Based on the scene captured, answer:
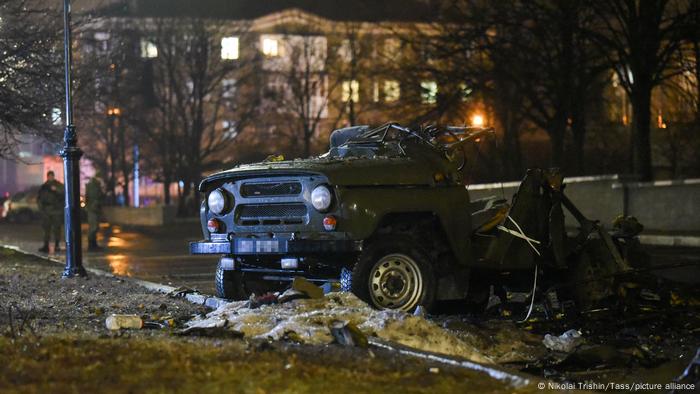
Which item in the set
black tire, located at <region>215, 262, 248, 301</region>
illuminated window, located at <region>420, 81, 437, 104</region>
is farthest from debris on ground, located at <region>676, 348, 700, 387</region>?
illuminated window, located at <region>420, 81, 437, 104</region>

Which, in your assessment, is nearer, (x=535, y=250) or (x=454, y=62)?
(x=535, y=250)

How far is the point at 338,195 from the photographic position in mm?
9055

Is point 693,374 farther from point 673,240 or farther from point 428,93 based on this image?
point 428,93

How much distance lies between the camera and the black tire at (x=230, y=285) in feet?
34.6

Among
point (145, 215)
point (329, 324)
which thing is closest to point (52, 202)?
point (329, 324)

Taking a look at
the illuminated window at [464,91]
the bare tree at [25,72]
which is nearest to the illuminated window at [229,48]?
the illuminated window at [464,91]

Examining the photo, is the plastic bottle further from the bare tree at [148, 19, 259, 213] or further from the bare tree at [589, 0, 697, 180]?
the bare tree at [148, 19, 259, 213]

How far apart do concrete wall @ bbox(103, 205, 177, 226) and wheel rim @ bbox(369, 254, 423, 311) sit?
1369 inches

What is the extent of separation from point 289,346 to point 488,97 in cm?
2794

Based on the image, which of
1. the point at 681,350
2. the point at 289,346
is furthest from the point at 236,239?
the point at 681,350

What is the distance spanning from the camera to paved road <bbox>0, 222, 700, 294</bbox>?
580 inches

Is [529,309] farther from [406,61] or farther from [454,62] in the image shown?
[406,61]

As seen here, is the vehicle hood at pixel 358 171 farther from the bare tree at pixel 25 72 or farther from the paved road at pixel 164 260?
the bare tree at pixel 25 72

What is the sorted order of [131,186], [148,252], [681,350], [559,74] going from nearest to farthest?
1. [681,350]
2. [148,252]
3. [559,74]
4. [131,186]
